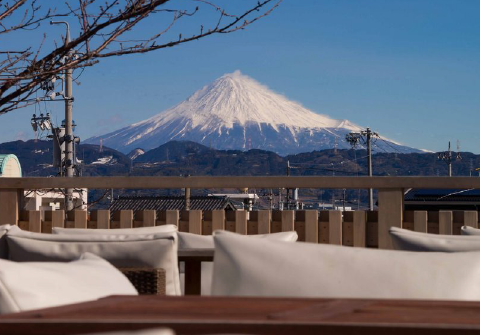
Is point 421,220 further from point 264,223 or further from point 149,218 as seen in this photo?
point 149,218

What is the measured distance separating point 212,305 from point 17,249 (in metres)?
1.34

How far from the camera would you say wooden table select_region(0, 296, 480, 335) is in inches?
62.2

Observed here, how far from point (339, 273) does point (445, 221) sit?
340 centimetres

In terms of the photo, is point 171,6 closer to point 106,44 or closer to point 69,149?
point 106,44

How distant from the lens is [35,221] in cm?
613

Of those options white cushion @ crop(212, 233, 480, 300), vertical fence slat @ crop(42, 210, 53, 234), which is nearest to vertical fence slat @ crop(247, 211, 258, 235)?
vertical fence slat @ crop(42, 210, 53, 234)

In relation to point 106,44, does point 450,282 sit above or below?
below

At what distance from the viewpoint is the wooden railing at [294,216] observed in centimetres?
563

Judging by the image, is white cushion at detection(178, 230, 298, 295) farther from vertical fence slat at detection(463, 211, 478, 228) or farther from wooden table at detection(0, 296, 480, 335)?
vertical fence slat at detection(463, 211, 478, 228)

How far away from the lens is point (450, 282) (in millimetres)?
2318

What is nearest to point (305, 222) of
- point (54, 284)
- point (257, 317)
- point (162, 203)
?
point (54, 284)

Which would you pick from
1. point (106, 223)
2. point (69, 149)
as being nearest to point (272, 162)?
point (69, 149)

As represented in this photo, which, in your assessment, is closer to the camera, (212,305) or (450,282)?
(212,305)

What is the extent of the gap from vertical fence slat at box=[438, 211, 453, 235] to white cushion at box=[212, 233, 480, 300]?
3.18 m
